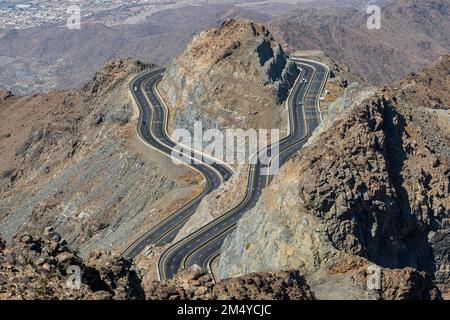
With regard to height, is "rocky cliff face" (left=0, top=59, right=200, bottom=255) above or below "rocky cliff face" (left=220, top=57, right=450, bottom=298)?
below

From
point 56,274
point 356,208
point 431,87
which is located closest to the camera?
point 56,274

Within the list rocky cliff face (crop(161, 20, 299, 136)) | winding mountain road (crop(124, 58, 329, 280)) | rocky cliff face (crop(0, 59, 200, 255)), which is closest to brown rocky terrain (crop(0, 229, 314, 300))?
winding mountain road (crop(124, 58, 329, 280))

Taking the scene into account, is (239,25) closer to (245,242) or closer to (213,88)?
(213,88)

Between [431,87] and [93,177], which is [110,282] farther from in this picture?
[431,87]

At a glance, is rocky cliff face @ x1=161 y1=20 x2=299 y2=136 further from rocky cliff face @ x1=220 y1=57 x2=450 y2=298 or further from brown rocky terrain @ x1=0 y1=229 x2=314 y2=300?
brown rocky terrain @ x1=0 y1=229 x2=314 y2=300

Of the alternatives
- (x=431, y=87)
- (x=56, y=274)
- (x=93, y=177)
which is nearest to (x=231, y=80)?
(x=93, y=177)
